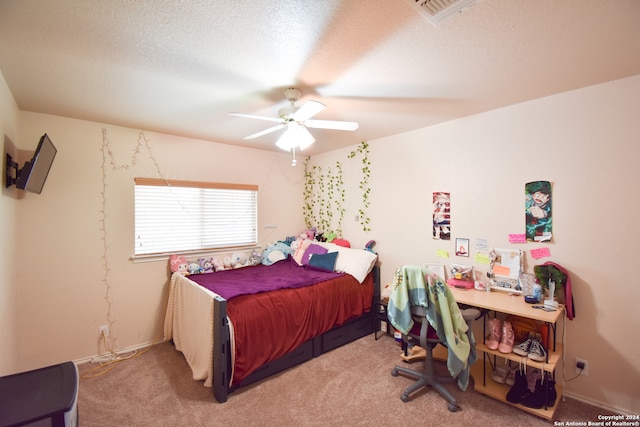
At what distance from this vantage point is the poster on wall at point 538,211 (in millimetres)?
2305

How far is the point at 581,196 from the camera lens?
85.4 inches

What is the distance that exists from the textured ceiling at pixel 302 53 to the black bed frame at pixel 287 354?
5.56 ft

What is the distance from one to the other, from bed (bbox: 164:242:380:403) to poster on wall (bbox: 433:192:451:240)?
0.78m

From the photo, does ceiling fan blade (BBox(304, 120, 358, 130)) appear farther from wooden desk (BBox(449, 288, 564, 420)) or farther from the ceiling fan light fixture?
wooden desk (BBox(449, 288, 564, 420))

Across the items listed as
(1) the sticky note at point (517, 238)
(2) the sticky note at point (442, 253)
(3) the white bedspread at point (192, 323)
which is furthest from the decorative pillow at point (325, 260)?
(1) the sticky note at point (517, 238)

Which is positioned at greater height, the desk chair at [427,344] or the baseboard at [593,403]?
the desk chair at [427,344]

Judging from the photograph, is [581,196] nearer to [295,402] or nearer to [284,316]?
[284,316]

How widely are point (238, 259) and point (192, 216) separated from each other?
803 mm

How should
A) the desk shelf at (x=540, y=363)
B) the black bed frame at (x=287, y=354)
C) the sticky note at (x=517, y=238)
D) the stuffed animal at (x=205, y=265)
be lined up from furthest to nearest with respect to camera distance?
the stuffed animal at (x=205, y=265) < the sticky note at (x=517, y=238) < the black bed frame at (x=287, y=354) < the desk shelf at (x=540, y=363)

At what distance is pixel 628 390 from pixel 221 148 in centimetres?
449

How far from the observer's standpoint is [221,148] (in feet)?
12.1

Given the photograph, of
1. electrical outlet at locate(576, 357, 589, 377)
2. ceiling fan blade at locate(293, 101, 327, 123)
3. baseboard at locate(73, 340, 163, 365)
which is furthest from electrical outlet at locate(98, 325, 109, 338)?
electrical outlet at locate(576, 357, 589, 377)

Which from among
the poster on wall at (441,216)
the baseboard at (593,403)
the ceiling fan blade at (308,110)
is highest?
the ceiling fan blade at (308,110)

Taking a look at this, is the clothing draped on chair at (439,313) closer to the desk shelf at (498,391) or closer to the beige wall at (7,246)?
the desk shelf at (498,391)
